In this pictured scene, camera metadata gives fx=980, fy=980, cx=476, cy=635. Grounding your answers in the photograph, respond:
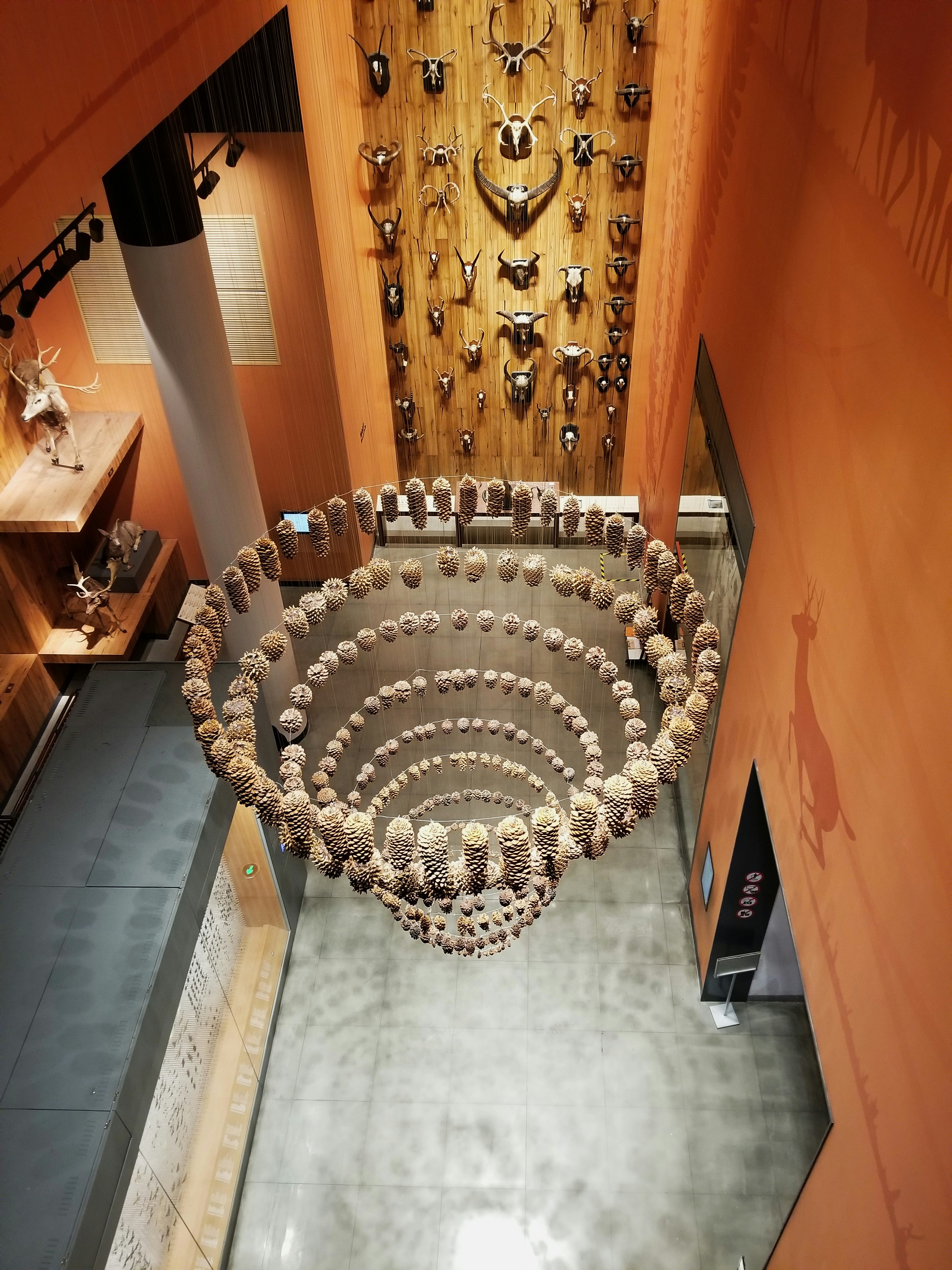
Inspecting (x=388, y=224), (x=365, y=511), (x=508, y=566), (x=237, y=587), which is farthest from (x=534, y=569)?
(x=388, y=224)

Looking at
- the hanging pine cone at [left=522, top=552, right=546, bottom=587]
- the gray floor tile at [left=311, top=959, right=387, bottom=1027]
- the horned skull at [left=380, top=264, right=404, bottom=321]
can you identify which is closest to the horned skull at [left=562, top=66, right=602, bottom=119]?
the horned skull at [left=380, top=264, right=404, bottom=321]

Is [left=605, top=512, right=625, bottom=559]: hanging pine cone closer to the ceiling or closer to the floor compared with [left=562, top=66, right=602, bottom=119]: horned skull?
closer to the floor

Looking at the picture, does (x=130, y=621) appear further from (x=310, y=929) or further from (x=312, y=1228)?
(x=312, y=1228)

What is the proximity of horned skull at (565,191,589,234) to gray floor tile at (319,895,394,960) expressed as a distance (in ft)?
20.2

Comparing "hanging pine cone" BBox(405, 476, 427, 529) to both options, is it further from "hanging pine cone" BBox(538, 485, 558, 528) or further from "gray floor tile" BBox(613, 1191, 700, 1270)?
"gray floor tile" BBox(613, 1191, 700, 1270)

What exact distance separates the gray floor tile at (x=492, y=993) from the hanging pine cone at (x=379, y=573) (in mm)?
3416

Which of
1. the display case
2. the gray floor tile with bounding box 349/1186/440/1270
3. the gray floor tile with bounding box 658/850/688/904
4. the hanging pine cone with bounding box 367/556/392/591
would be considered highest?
the hanging pine cone with bounding box 367/556/392/591

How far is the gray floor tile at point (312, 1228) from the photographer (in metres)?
6.11

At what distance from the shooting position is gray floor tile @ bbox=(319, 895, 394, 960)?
755cm

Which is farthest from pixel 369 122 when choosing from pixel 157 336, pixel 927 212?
pixel 927 212

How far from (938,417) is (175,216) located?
5131 millimetres

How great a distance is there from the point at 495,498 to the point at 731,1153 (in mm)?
4561

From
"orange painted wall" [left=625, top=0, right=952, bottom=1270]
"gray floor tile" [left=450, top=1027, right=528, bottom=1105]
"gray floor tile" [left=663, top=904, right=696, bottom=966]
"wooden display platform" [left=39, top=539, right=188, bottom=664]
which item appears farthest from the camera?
"wooden display platform" [left=39, top=539, right=188, bottom=664]

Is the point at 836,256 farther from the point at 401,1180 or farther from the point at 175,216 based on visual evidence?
the point at 401,1180
